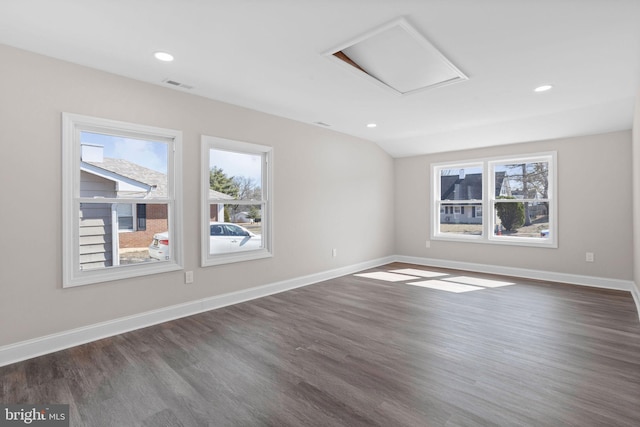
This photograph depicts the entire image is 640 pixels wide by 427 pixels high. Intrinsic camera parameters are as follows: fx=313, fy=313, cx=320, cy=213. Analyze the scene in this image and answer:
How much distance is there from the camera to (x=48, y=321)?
2.56 metres

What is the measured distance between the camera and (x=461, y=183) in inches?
234

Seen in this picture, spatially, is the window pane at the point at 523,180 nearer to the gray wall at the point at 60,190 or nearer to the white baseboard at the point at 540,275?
the white baseboard at the point at 540,275

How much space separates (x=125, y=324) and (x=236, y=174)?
1998mm

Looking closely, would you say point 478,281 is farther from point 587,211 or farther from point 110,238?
point 110,238

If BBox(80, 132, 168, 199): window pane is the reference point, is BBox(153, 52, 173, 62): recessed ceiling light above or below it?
above

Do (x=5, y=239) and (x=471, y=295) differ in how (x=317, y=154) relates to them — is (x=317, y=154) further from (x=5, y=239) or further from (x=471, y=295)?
(x=5, y=239)

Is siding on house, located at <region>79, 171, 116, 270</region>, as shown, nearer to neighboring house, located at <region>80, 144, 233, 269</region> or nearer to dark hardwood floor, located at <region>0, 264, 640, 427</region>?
neighboring house, located at <region>80, 144, 233, 269</region>

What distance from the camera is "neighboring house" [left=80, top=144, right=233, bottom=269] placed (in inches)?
111

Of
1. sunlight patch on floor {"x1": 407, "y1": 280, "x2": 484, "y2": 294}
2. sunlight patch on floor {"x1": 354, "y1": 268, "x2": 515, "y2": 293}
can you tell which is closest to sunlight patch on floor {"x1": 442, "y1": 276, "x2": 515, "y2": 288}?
sunlight patch on floor {"x1": 354, "y1": 268, "x2": 515, "y2": 293}

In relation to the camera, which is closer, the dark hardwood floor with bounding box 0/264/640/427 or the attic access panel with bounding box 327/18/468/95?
the dark hardwood floor with bounding box 0/264/640/427

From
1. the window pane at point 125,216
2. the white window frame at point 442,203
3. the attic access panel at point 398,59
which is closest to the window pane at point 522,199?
the white window frame at point 442,203

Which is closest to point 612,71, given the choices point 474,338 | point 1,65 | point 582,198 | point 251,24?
point 582,198

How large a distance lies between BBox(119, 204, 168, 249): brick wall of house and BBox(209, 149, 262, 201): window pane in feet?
2.17

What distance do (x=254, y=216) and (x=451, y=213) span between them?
3927 mm
